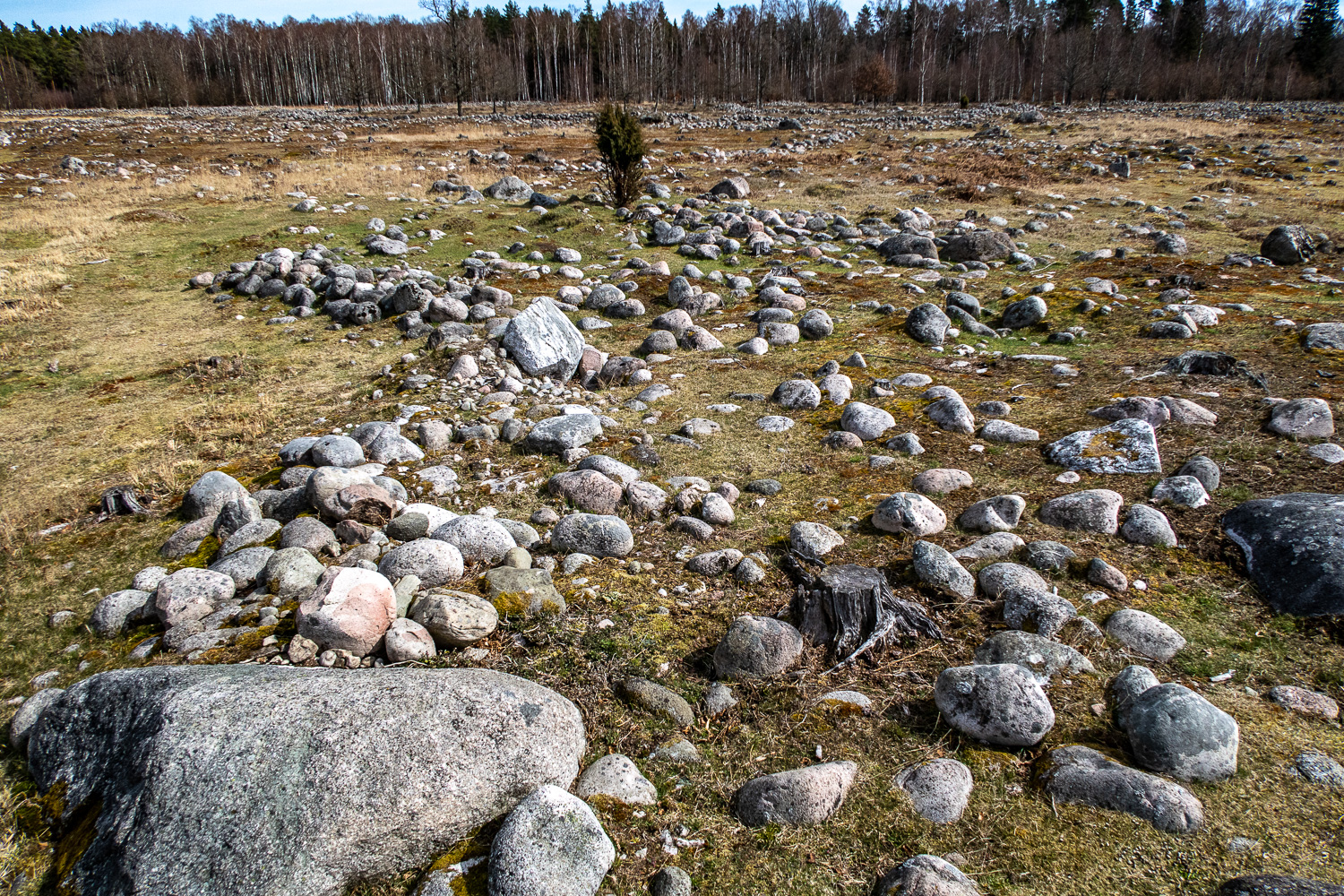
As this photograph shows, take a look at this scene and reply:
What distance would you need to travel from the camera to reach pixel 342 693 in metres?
2.62

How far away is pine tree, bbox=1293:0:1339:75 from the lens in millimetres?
49406

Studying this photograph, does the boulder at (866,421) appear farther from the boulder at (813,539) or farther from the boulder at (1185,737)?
the boulder at (1185,737)

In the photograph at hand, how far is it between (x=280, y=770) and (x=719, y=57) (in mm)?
72946

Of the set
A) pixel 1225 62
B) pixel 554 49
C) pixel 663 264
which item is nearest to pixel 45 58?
pixel 554 49

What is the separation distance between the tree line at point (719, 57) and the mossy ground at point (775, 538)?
47.0m

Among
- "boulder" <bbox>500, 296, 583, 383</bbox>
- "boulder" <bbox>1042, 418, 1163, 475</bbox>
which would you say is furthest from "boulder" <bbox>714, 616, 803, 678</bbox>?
"boulder" <bbox>500, 296, 583, 383</bbox>

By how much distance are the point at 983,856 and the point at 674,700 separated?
1284mm

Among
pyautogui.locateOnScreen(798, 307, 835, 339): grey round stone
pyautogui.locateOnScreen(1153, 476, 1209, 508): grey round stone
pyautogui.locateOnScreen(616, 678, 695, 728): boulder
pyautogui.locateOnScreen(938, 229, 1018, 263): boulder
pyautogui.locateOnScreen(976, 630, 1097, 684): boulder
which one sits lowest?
pyautogui.locateOnScreen(616, 678, 695, 728): boulder

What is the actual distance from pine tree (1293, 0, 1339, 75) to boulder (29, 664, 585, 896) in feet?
234

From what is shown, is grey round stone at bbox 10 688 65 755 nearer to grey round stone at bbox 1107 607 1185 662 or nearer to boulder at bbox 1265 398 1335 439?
grey round stone at bbox 1107 607 1185 662

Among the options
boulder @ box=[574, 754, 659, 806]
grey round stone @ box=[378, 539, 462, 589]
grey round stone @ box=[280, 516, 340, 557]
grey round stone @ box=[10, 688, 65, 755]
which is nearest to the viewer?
boulder @ box=[574, 754, 659, 806]

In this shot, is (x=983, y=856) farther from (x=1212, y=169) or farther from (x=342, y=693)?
(x=1212, y=169)

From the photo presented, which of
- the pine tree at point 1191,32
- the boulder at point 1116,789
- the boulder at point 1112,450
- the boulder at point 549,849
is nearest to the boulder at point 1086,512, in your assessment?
the boulder at point 1112,450

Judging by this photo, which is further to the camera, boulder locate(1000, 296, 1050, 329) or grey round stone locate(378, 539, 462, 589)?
boulder locate(1000, 296, 1050, 329)
